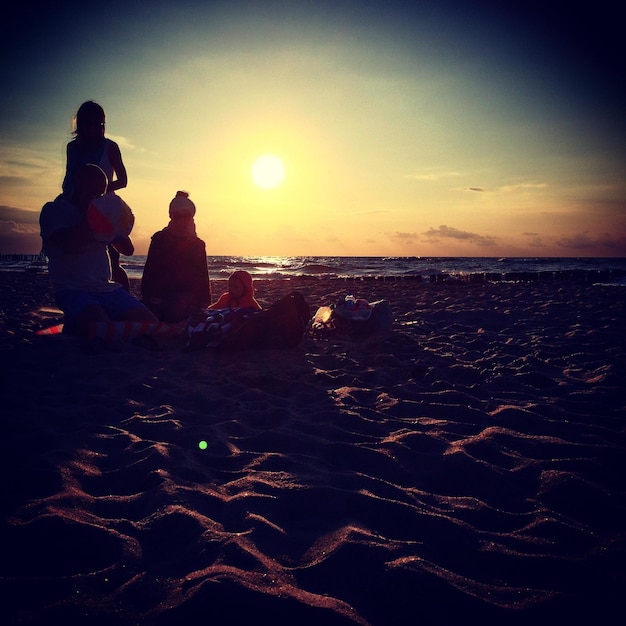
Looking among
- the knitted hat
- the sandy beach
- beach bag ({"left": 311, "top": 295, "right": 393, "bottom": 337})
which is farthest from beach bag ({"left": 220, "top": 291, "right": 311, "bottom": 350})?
the knitted hat

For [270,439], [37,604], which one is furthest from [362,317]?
[37,604]

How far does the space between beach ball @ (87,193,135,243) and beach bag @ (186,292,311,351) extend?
4.17ft

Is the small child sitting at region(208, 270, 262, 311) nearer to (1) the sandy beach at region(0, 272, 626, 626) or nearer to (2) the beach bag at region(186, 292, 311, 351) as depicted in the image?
(2) the beach bag at region(186, 292, 311, 351)

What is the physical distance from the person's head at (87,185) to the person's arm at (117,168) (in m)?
0.62

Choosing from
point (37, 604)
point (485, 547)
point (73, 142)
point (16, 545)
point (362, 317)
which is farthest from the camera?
point (362, 317)

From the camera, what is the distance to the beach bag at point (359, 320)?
6.43m

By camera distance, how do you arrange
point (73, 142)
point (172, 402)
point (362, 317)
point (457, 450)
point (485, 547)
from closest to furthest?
point (485, 547) < point (457, 450) < point (172, 402) < point (73, 142) < point (362, 317)

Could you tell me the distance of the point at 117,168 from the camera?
5582 millimetres

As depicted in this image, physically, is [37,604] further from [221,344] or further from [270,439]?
[221,344]

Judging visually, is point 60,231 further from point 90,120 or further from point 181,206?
point 181,206

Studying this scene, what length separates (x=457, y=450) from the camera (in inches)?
111

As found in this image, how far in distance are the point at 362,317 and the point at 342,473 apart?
4035 mm

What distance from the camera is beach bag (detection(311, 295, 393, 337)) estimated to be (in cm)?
643

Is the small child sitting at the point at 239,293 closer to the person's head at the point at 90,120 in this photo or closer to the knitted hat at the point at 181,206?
the knitted hat at the point at 181,206
